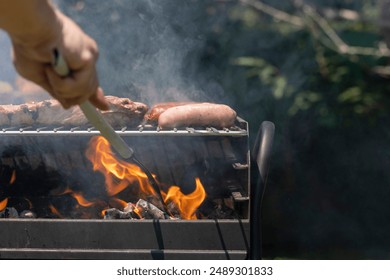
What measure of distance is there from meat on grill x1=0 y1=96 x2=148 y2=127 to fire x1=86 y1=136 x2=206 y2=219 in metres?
0.15

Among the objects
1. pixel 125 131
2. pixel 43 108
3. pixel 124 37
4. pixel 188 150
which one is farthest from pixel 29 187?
pixel 124 37

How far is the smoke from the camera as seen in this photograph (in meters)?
4.53

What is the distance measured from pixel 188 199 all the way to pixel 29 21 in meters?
2.00

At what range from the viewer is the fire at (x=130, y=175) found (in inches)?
140

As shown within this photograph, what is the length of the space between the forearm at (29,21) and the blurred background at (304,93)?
9.80ft

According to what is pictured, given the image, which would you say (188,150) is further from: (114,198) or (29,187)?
(29,187)

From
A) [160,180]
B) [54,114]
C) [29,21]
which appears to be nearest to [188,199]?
[160,180]

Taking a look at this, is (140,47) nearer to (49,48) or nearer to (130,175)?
(130,175)

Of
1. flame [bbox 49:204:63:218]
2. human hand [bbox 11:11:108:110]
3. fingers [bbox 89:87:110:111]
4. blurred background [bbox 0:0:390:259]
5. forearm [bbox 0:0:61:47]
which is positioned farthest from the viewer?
blurred background [bbox 0:0:390:259]

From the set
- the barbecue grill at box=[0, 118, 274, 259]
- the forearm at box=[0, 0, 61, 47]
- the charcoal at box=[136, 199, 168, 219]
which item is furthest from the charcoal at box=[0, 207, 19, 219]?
the forearm at box=[0, 0, 61, 47]

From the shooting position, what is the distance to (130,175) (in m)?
3.58

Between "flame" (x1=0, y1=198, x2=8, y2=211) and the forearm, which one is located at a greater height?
the forearm

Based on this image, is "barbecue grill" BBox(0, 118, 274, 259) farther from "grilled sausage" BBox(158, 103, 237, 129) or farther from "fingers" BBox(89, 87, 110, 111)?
"fingers" BBox(89, 87, 110, 111)

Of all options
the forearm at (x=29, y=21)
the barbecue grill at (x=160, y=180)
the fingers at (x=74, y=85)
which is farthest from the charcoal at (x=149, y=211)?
the forearm at (x=29, y=21)
